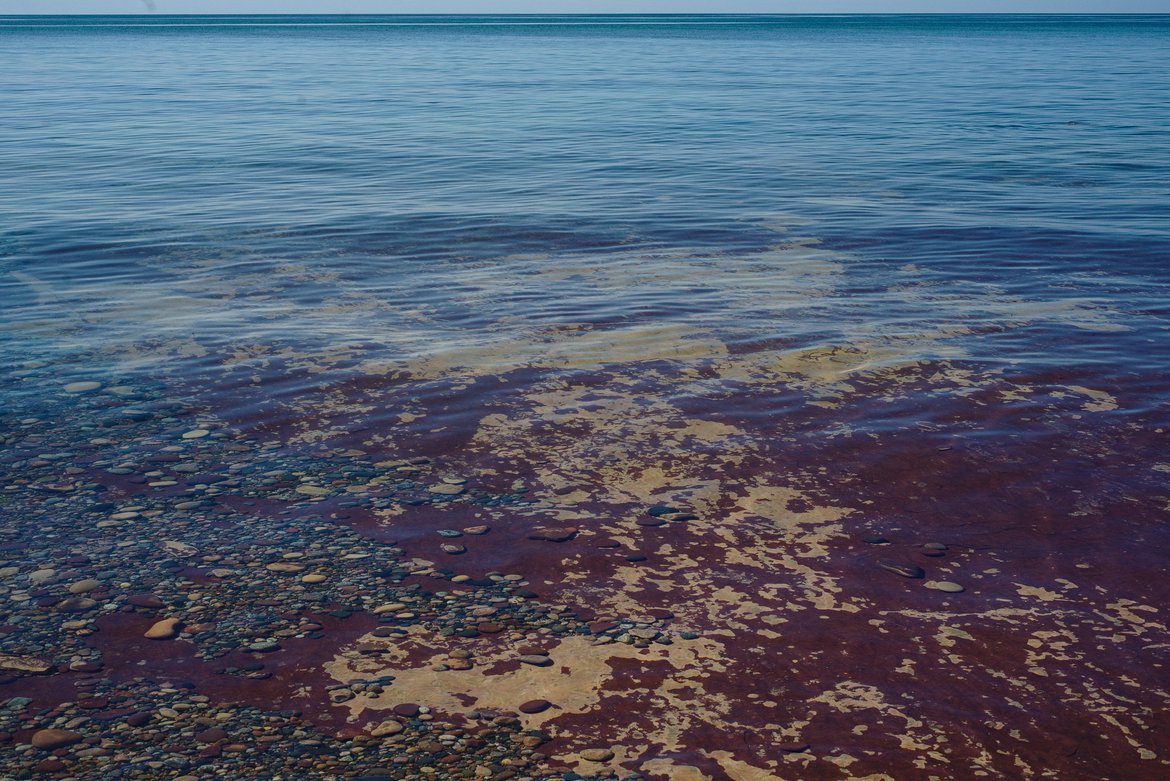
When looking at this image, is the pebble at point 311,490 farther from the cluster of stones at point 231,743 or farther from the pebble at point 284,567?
the cluster of stones at point 231,743

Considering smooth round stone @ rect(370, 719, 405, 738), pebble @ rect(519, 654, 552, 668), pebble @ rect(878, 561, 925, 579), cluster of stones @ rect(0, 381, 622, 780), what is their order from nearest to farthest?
cluster of stones @ rect(0, 381, 622, 780), smooth round stone @ rect(370, 719, 405, 738), pebble @ rect(519, 654, 552, 668), pebble @ rect(878, 561, 925, 579)

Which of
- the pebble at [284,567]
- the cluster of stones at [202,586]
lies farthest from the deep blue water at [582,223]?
the pebble at [284,567]

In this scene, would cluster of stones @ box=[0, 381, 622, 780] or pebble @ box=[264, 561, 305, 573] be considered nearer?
cluster of stones @ box=[0, 381, 622, 780]

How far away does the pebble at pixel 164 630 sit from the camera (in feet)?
15.0

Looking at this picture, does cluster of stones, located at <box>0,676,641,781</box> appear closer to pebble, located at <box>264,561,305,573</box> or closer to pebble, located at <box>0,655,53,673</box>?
pebble, located at <box>0,655,53,673</box>

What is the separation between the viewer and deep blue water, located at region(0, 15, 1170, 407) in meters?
9.08

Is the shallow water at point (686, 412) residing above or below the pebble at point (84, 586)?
below

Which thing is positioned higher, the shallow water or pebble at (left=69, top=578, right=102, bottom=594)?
pebble at (left=69, top=578, right=102, bottom=594)

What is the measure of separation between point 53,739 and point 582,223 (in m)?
10.3

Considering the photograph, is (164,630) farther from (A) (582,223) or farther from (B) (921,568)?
(A) (582,223)

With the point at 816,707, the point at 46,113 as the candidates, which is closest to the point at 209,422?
the point at 816,707

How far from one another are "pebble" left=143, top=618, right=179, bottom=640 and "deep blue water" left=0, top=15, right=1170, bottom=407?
386 centimetres

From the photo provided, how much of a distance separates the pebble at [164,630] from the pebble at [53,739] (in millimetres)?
663

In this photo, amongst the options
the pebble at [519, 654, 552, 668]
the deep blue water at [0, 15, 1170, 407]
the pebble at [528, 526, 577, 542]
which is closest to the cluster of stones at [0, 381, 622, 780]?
the pebble at [519, 654, 552, 668]
